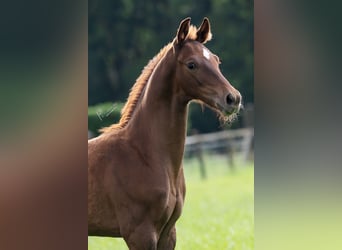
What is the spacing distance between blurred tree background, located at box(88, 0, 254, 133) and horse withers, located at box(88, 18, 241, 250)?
919 centimetres

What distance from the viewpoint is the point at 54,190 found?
179cm

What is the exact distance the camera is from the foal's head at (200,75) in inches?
117

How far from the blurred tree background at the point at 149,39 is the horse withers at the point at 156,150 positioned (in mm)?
9187

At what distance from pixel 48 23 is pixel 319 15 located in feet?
2.61

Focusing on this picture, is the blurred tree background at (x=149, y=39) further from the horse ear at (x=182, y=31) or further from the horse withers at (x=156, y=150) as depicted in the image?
the horse ear at (x=182, y=31)

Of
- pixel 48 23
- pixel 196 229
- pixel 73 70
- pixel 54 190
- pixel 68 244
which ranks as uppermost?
pixel 48 23

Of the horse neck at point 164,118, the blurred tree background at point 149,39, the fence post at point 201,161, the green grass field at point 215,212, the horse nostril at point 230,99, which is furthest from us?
the blurred tree background at point 149,39

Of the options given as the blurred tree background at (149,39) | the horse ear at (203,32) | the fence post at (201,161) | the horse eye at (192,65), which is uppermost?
the horse ear at (203,32)

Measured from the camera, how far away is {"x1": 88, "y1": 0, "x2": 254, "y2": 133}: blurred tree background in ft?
43.0

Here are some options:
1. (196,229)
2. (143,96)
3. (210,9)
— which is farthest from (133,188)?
(210,9)

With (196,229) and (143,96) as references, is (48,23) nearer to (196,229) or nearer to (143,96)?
(143,96)

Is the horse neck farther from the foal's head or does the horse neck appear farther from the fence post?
the fence post

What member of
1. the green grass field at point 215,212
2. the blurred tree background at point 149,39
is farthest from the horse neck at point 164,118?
the blurred tree background at point 149,39

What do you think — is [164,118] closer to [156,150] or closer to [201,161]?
[156,150]
